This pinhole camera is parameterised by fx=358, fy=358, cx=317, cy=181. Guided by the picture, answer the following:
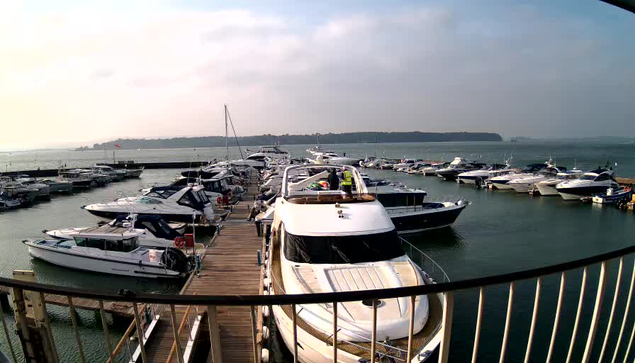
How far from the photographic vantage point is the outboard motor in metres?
15.0

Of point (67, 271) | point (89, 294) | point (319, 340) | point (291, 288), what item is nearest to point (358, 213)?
point (291, 288)

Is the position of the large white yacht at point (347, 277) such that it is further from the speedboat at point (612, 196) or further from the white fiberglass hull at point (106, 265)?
the speedboat at point (612, 196)

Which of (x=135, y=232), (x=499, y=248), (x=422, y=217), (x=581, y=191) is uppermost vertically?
(x=135, y=232)

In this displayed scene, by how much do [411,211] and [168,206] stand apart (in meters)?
15.4

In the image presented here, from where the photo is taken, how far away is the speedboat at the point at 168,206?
22578 mm

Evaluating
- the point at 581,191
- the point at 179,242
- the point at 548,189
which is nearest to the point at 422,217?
the point at 179,242

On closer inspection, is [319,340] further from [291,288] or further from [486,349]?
[486,349]

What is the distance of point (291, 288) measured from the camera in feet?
24.7

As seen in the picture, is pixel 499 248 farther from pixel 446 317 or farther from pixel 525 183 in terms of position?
pixel 525 183

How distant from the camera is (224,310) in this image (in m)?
9.63

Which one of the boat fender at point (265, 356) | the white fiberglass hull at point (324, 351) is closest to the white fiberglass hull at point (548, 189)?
the white fiberglass hull at point (324, 351)

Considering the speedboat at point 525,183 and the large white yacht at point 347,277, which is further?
the speedboat at point 525,183

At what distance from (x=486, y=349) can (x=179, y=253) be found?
12.0 meters

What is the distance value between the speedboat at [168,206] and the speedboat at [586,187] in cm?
3111
